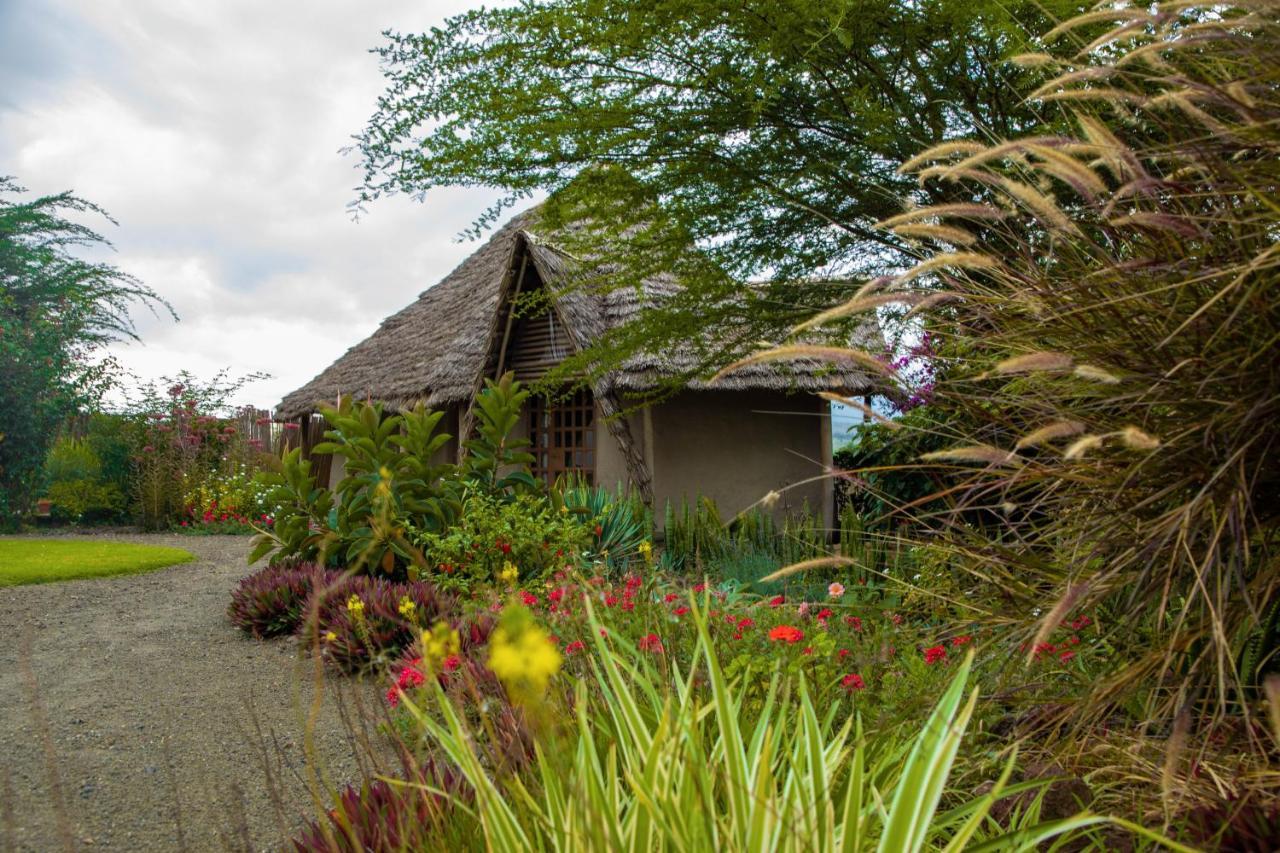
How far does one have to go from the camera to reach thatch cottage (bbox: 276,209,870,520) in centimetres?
1112

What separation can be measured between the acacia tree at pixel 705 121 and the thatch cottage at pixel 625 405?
125 inches

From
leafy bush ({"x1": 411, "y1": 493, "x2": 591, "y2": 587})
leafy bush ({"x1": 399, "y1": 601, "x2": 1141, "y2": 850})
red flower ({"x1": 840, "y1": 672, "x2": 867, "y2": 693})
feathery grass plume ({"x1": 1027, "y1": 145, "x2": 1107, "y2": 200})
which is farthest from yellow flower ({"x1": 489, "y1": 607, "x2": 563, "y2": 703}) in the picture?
leafy bush ({"x1": 411, "y1": 493, "x2": 591, "y2": 587})

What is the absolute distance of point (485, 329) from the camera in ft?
42.2

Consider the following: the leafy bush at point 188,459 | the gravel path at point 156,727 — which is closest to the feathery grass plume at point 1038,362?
the gravel path at point 156,727

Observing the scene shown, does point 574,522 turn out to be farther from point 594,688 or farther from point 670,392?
point 594,688

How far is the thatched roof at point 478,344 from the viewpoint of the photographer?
10.9 metres

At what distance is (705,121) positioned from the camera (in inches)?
269

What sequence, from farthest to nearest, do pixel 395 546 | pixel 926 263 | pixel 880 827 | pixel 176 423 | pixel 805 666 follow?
pixel 176 423, pixel 395 546, pixel 805 666, pixel 926 263, pixel 880 827

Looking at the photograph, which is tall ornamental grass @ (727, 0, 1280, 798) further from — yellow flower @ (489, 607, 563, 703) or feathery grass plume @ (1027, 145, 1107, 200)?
yellow flower @ (489, 607, 563, 703)

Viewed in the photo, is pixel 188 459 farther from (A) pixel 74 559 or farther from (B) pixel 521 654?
(B) pixel 521 654

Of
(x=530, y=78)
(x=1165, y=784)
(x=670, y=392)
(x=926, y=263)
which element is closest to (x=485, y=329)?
(x=670, y=392)

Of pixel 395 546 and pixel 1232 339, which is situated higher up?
pixel 1232 339

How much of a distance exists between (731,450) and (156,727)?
27.6ft

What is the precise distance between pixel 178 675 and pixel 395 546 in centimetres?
150
